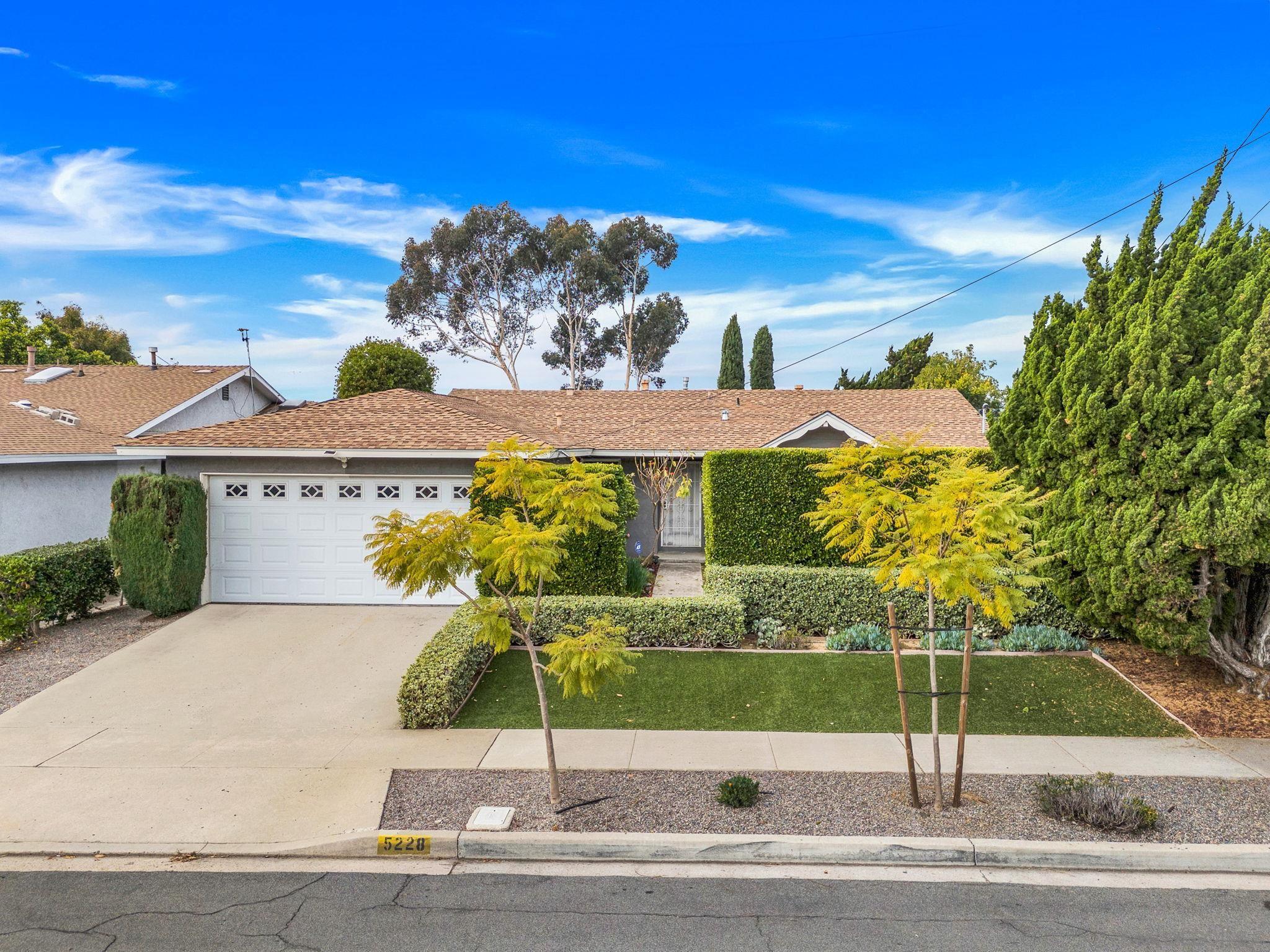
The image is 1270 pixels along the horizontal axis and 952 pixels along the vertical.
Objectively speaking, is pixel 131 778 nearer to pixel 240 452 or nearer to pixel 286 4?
pixel 240 452

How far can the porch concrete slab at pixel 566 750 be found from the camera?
6.82m

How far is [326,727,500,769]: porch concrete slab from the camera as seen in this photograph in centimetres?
687

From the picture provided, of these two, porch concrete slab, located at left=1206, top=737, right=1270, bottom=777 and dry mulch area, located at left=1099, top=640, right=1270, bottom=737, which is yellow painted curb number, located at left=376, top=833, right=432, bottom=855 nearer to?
porch concrete slab, located at left=1206, top=737, right=1270, bottom=777

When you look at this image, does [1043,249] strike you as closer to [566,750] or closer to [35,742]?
[566,750]

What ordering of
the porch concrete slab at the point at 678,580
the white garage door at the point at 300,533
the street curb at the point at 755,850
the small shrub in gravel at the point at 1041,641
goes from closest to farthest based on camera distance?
the street curb at the point at 755,850 → the small shrub in gravel at the point at 1041,641 → the white garage door at the point at 300,533 → the porch concrete slab at the point at 678,580

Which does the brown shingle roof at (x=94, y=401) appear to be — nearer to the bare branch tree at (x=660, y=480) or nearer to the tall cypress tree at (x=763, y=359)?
the bare branch tree at (x=660, y=480)

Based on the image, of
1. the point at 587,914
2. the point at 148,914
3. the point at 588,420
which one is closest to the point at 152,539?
the point at 148,914

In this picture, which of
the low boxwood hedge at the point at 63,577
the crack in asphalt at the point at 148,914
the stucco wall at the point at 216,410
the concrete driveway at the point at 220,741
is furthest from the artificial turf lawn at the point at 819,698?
the stucco wall at the point at 216,410

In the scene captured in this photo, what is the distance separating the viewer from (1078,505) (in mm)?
8625

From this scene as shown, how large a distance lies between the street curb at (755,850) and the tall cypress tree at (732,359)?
28.0 m

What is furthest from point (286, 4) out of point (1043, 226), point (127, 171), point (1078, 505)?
point (1043, 226)

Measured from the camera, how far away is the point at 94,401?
1948 centimetres

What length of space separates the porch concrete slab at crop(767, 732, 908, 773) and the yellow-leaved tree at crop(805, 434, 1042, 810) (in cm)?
104

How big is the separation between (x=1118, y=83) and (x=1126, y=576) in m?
10.4
